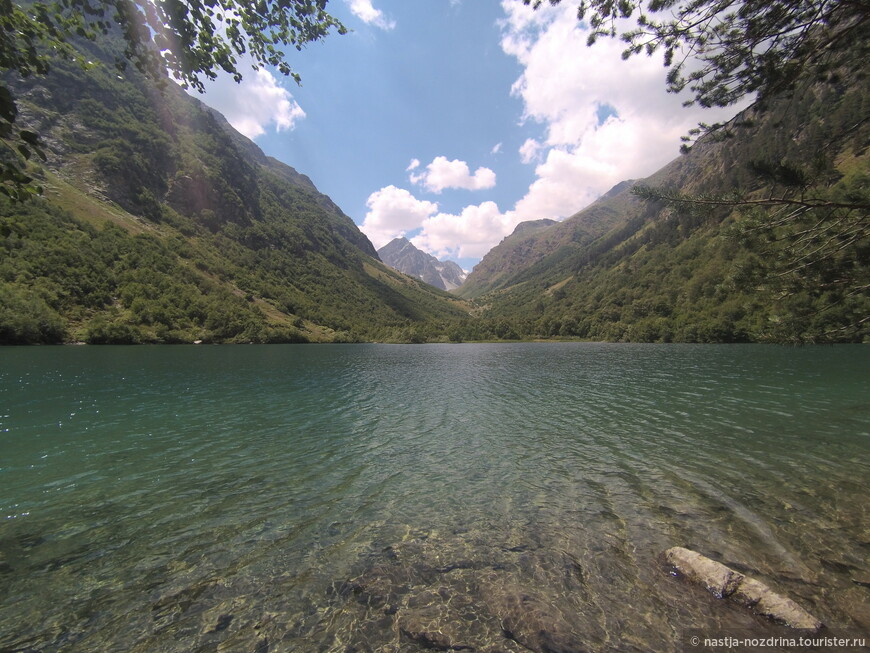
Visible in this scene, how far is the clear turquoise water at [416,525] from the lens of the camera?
8.81 m

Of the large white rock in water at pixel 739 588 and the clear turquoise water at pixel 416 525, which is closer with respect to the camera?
the large white rock in water at pixel 739 588

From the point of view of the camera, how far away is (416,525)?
13.6m

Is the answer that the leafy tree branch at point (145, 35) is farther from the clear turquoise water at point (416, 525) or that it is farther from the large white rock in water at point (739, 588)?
the large white rock in water at point (739, 588)

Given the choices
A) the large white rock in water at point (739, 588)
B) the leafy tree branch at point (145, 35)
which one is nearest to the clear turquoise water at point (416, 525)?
the large white rock in water at point (739, 588)

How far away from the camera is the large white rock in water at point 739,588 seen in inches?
326

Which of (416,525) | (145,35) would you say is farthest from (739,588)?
(145,35)

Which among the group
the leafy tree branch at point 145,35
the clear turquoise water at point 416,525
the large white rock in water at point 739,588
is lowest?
the clear turquoise water at point 416,525

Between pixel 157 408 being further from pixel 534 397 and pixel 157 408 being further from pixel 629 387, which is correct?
pixel 629 387

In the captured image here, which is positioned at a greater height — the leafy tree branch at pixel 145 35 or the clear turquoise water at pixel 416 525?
the leafy tree branch at pixel 145 35

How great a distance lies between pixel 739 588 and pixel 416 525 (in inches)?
371

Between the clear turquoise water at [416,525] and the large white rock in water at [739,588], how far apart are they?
454 millimetres

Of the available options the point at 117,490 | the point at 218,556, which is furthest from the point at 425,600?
the point at 117,490

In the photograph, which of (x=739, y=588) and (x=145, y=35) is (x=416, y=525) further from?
(x=145, y=35)

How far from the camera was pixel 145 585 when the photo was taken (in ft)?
33.8
